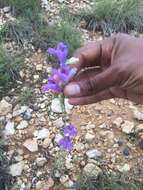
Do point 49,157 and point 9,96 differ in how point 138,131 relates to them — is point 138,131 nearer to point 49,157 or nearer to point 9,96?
point 49,157

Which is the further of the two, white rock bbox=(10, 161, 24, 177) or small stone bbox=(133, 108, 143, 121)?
small stone bbox=(133, 108, 143, 121)

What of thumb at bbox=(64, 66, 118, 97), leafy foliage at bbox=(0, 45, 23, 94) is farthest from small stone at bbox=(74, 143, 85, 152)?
thumb at bbox=(64, 66, 118, 97)

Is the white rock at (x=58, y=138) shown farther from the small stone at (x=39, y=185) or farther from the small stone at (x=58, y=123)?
the small stone at (x=39, y=185)

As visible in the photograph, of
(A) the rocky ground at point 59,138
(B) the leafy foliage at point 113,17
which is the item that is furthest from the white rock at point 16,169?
(B) the leafy foliage at point 113,17

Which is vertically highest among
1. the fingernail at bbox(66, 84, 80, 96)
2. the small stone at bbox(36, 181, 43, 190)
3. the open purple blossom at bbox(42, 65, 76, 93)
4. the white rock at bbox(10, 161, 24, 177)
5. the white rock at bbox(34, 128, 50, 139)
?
the open purple blossom at bbox(42, 65, 76, 93)

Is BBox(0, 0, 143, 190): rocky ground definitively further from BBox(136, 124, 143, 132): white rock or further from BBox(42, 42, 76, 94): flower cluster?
BBox(42, 42, 76, 94): flower cluster

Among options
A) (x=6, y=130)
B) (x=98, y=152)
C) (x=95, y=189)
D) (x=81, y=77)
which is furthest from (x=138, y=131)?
(x=81, y=77)
